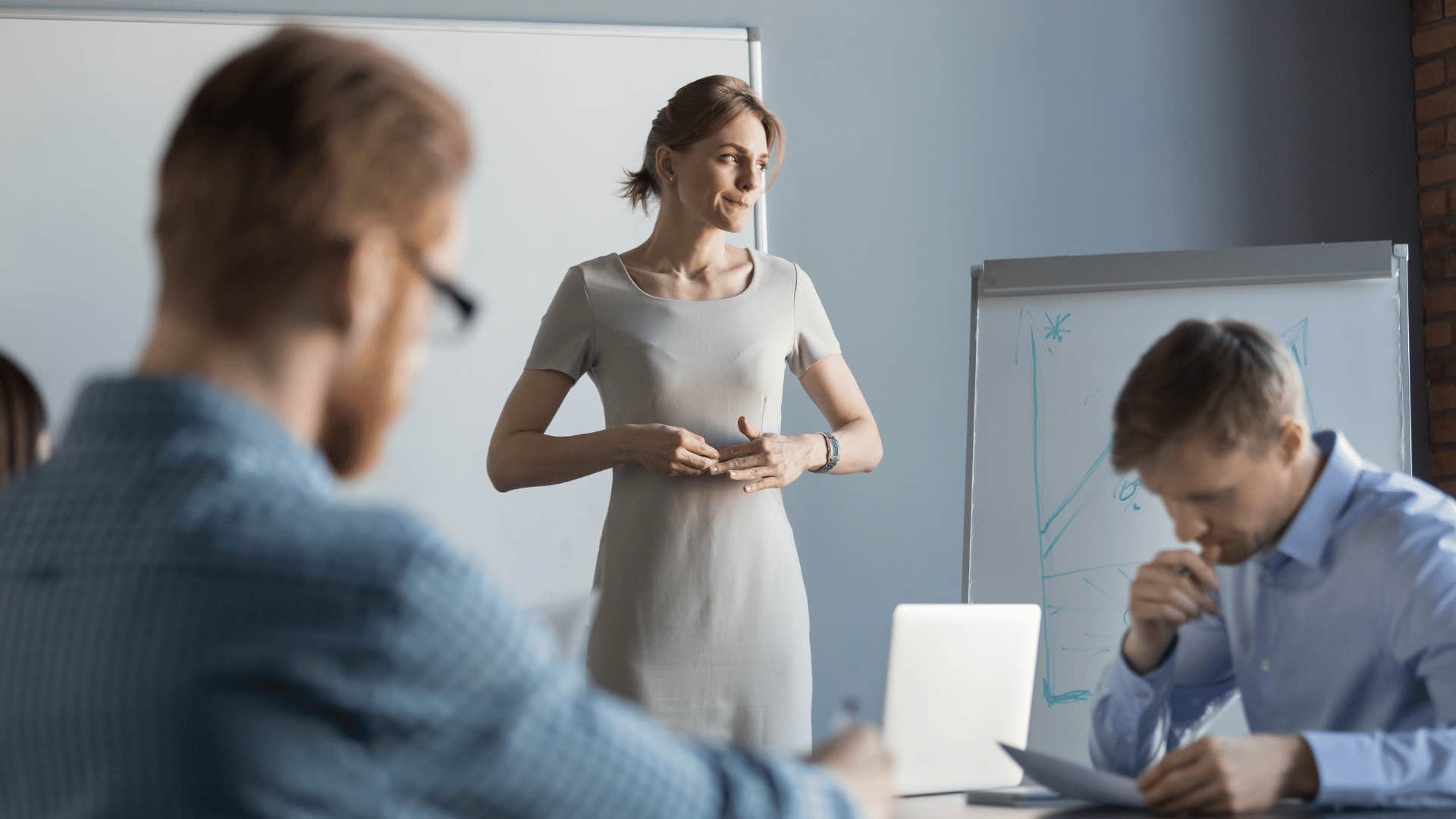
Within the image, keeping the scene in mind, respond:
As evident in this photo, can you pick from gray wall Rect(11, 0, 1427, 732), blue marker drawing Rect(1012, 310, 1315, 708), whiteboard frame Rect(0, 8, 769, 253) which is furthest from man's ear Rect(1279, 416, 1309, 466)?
gray wall Rect(11, 0, 1427, 732)

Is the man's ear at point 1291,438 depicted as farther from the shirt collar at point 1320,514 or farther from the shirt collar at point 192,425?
the shirt collar at point 192,425

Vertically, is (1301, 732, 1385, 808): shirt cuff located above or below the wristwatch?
below

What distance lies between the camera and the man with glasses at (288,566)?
58cm

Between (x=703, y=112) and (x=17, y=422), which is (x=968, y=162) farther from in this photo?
(x=17, y=422)

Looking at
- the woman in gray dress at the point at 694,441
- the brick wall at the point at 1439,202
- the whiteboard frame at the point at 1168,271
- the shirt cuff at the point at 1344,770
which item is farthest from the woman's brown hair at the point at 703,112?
Result: the brick wall at the point at 1439,202

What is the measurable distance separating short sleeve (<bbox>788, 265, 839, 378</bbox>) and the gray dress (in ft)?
0.16

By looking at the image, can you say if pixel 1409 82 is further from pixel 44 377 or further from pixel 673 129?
pixel 44 377

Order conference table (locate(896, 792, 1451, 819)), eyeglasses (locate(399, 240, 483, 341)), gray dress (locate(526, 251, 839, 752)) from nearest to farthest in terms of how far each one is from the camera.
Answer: eyeglasses (locate(399, 240, 483, 341)) < conference table (locate(896, 792, 1451, 819)) < gray dress (locate(526, 251, 839, 752))

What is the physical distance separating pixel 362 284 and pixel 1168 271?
210 cm

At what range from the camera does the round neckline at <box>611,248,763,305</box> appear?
84.0 inches

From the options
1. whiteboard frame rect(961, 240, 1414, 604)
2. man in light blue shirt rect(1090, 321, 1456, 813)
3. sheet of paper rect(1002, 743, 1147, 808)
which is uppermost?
whiteboard frame rect(961, 240, 1414, 604)

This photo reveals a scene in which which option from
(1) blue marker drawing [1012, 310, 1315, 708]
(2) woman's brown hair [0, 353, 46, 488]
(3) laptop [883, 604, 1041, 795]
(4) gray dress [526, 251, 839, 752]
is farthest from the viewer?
(1) blue marker drawing [1012, 310, 1315, 708]

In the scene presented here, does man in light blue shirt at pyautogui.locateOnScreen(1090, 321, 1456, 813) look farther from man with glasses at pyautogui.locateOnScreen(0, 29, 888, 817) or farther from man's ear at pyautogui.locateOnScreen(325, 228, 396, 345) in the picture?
man's ear at pyautogui.locateOnScreen(325, 228, 396, 345)

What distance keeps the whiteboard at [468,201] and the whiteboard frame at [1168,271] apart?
32.9 inches
